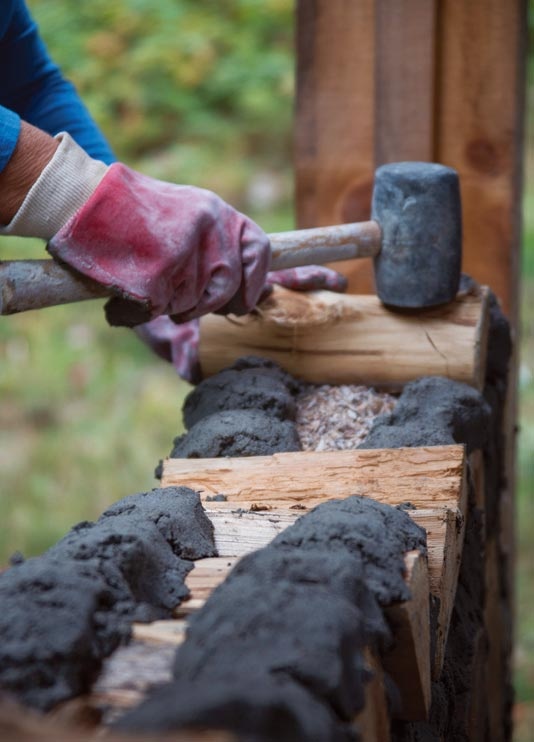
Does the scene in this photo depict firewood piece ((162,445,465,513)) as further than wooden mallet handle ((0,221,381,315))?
No

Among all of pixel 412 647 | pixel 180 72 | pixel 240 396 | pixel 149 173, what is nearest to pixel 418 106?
pixel 240 396

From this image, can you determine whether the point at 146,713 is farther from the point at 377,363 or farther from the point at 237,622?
the point at 377,363

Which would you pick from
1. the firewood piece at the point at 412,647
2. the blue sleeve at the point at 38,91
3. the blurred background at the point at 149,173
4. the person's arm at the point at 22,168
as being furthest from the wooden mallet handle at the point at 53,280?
the blurred background at the point at 149,173

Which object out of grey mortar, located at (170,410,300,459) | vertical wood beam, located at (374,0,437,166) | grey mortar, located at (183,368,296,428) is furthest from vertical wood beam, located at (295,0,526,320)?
grey mortar, located at (170,410,300,459)

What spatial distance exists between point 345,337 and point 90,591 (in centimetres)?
130

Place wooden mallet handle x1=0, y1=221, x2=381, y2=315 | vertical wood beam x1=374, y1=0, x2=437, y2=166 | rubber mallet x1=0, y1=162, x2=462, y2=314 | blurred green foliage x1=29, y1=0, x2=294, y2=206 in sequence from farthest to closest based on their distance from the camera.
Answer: blurred green foliage x1=29, y1=0, x2=294, y2=206 → vertical wood beam x1=374, y1=0, x2=437, y2=166 → rubber mallet x1=0, y1=162, x2=462, y2=314 → wooden mallet handle x1=0, y1=221, x2=381, y2=315

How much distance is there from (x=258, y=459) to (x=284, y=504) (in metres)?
0.16

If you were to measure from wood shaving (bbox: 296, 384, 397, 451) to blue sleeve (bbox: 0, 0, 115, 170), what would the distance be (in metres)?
0.92

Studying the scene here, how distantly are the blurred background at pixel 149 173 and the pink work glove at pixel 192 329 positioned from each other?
1933mm

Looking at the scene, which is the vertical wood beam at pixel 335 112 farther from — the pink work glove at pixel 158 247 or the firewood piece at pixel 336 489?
the firewood piece at pixel 336 489

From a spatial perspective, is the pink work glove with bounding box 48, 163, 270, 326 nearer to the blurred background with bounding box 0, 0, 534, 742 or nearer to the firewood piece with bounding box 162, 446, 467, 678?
the firewood piece with bounding box 162, 446, 467, 678

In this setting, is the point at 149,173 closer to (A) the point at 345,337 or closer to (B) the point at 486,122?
(B) the point at 486,122

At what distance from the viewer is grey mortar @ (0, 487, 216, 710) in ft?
3.34

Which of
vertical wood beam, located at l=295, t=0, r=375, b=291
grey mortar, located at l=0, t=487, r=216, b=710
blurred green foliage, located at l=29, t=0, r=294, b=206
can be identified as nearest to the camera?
grey mortar, located at l=0, t=487, r=216, b=710
